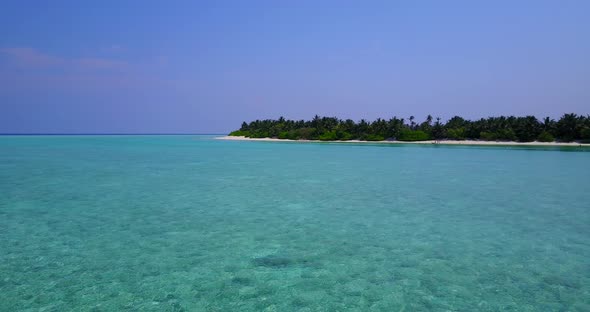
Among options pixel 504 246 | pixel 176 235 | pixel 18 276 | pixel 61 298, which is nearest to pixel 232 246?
pixel 176 235

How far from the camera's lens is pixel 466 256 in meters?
8.69

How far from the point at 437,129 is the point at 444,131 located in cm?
227

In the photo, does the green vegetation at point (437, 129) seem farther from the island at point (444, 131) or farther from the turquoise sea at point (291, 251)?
the turquoise sea at point (291, 251)

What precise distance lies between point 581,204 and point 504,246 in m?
9.65

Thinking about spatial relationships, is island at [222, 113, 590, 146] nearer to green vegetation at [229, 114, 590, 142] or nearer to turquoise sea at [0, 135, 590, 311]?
green vegetation at [229, 114, 590, 142]

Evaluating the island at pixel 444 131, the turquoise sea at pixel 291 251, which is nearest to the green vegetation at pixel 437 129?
the island at pixel 444 131

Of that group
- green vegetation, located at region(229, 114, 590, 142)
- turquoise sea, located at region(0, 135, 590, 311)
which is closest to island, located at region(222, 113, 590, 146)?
green vegetation, located at region(229, 114, 590, 142)

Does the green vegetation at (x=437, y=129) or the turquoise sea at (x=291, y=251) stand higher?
the green vegetation at (x=437, y=129)

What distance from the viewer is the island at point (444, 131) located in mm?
87250

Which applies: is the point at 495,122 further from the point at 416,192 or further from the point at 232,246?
the point at 232,246

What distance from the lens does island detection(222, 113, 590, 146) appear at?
87250 mm

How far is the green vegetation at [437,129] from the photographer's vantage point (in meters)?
87.3

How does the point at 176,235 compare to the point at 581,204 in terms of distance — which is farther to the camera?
the point at 581,204

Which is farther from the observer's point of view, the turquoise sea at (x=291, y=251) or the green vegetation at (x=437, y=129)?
the green vegetation at (x=437, y=129)
